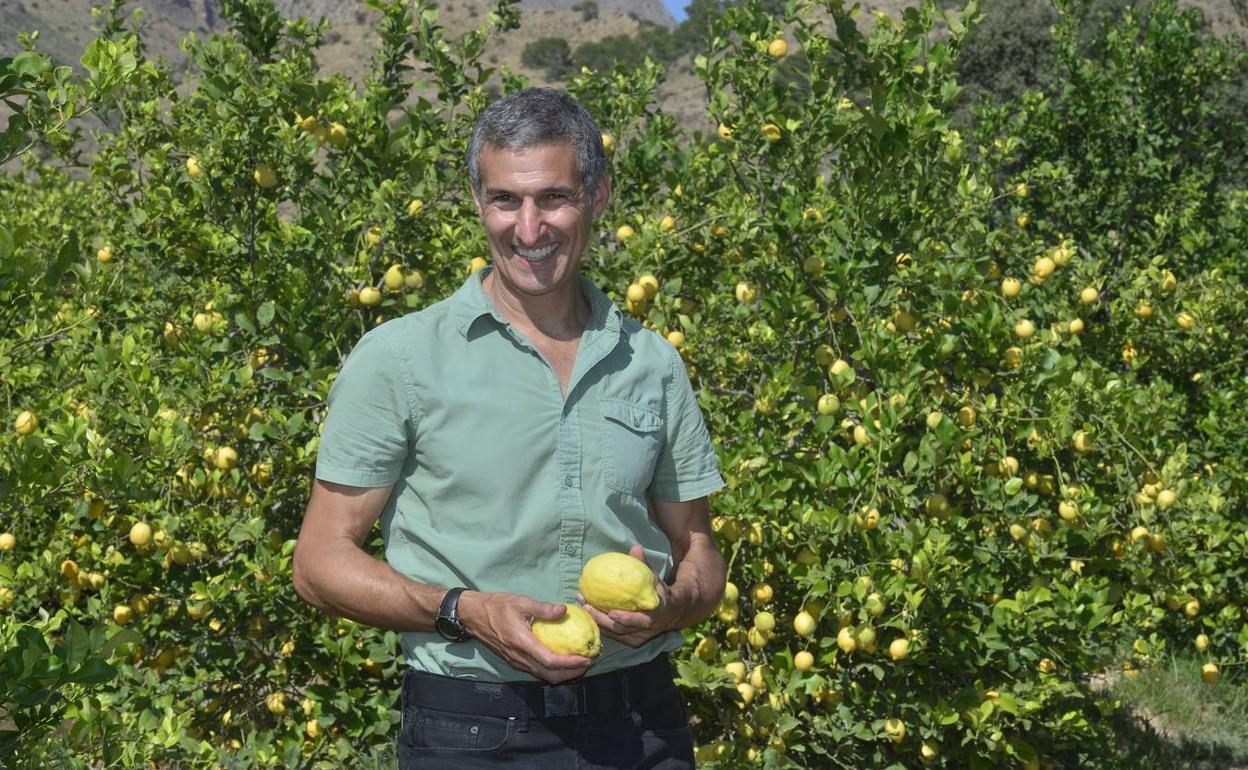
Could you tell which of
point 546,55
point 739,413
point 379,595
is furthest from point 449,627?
point 546,55

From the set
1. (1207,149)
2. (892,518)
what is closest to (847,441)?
(892,518)

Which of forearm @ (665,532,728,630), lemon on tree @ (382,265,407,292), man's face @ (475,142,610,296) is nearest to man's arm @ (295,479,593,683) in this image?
forearm @ (665,532,728,630)

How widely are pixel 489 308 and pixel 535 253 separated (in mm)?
110

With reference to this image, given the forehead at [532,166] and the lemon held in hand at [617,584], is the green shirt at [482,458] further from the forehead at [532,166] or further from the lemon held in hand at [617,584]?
the forehead at [532,166]

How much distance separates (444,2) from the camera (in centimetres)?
7044

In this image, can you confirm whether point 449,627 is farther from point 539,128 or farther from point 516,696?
point 539,128

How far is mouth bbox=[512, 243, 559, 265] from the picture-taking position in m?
1.93

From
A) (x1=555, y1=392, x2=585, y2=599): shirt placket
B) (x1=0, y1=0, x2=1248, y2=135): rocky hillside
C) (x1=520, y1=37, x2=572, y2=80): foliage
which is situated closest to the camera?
(x1=555, y1=392, x2=585, y2=599): shirt placket

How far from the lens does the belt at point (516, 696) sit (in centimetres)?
183

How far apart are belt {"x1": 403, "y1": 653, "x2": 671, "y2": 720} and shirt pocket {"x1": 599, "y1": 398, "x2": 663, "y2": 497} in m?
0.30

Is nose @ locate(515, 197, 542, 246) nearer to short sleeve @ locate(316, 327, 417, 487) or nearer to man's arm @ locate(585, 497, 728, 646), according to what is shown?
short sleeve @ locate(316, 327, 417, 487)

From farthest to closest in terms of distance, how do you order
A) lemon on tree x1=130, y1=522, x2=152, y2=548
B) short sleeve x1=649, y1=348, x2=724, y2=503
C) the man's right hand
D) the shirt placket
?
1. lemon on tree x1=130, y1=522, x2=152, y2=548
2. short sleeve x1=649, y1=348, x2=724, y2=503
3. the shirt placket
4. the man's right hand

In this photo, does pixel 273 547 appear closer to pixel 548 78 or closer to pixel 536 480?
pixel 536 480

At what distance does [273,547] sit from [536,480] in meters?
2.13
